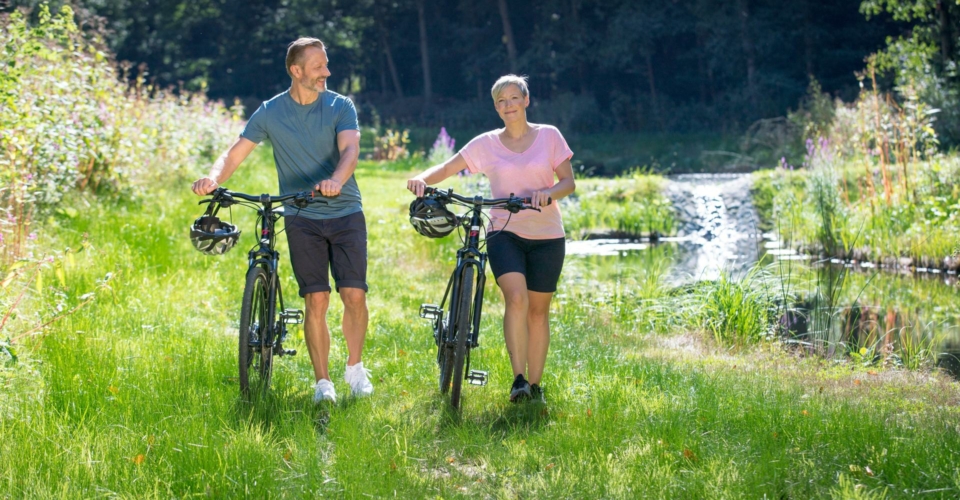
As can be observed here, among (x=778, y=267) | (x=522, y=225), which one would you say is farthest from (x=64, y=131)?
(x=778, y=267)

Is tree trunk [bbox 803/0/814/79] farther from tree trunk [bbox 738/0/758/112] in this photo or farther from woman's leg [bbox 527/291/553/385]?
woman's leg [bbox 527/291/553/385]

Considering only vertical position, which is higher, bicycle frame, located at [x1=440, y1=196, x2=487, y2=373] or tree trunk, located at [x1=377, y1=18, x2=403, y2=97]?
tree trunk, located at [x1=377, y1=18, x2=403, y2=97]

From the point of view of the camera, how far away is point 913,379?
6625 millimetres

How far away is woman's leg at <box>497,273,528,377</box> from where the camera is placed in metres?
5.54

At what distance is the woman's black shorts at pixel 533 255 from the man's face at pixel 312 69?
4.04 ft

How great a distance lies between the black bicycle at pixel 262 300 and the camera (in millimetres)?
5094

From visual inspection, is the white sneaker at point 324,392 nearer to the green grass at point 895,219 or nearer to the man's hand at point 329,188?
the man's hand at point 329,188

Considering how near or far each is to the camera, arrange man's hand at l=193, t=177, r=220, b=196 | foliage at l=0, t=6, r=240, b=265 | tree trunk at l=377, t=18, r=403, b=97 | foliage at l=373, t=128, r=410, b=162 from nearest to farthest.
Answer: man's hand at l=193, t=177, r=220, b=196 < foliage at l=0, t=6, r=240, b=265 < foliage at l=373, t=128, r=410, b=162 < tree trunk at l=377, t=18, r=403, b=97

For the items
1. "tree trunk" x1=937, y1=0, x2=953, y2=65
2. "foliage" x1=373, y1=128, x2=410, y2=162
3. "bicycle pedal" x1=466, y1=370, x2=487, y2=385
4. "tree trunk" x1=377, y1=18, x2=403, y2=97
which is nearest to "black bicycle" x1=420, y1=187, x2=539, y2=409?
"bicycle pedal" x1=466, y1=370, x2=487, y2=385

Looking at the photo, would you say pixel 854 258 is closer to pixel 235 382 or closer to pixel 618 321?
pixel 618 321

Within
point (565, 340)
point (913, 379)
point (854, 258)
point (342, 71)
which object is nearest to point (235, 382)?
point (565, 340)

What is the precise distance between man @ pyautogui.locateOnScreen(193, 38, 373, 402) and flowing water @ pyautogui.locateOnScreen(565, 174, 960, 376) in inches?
154

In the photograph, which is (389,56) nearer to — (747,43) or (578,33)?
(578,33)

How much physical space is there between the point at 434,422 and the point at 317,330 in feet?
2.79
